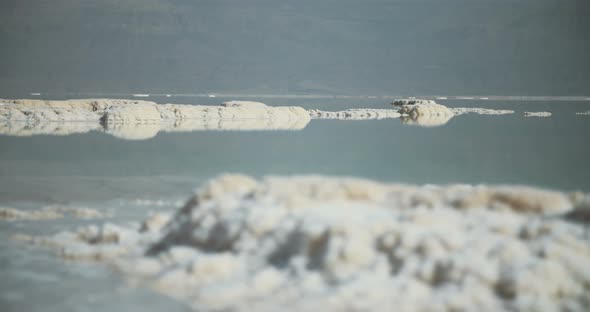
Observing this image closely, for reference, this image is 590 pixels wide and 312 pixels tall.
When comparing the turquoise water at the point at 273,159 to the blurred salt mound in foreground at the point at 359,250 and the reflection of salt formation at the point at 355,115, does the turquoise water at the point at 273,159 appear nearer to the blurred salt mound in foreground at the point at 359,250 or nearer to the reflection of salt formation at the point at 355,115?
the blurred salt mound in foreground at the point at 359,250

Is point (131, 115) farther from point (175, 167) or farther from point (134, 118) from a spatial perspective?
point (175, 167)

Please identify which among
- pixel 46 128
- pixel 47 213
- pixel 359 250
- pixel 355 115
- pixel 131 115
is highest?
pixel 131 115

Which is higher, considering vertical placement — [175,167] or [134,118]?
[134,118]

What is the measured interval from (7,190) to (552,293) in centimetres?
882

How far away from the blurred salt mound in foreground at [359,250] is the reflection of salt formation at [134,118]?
Answer: 17.2 meters

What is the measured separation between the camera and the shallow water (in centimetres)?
637

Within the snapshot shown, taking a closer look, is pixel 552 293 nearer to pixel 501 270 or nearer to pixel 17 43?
pixel 501 270

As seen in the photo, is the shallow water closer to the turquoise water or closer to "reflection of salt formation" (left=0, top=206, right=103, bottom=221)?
the turquoise water

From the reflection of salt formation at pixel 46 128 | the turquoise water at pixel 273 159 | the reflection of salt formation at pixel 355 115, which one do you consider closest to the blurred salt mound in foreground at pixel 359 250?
the turquoise water at pixel 273 159

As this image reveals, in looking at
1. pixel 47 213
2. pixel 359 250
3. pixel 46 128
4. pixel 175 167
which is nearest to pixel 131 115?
pixel 46 128

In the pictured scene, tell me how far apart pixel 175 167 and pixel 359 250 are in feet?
33.4

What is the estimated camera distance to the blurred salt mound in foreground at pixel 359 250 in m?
5.41

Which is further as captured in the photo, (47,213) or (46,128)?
(46,128)

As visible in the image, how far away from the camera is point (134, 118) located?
101ft
